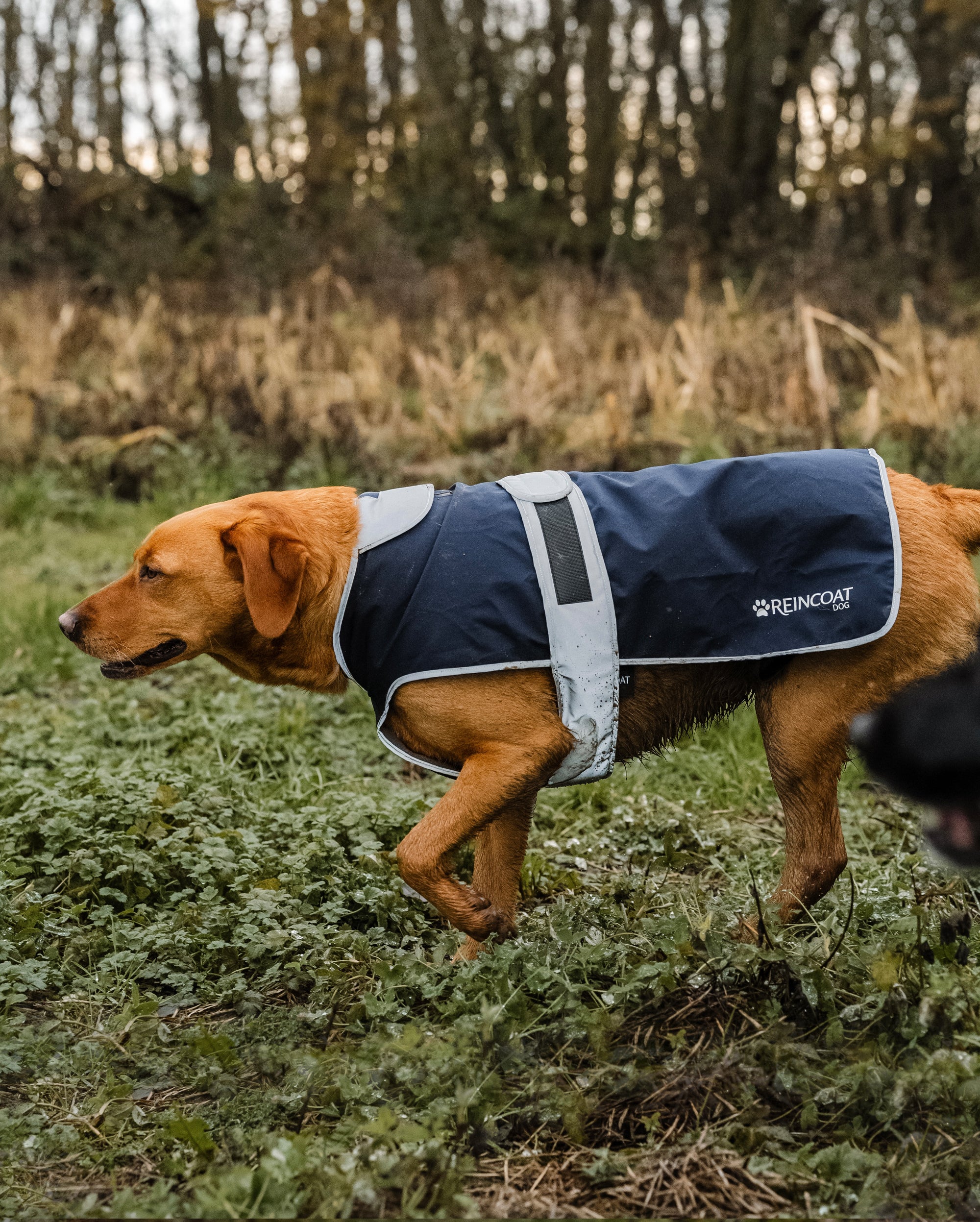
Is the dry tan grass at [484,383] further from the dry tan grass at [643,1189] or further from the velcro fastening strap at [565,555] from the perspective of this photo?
the dry tan grass at [643,1189]

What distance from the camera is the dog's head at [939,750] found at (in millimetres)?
2949

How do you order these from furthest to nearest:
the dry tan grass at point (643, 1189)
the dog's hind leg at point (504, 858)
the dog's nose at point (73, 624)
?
the dog's hind leg at point (504, 858) → the dog's nose at point (73, 624) → the dry tan grass at point (643, 1189)

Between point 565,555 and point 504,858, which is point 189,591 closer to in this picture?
point 565,555

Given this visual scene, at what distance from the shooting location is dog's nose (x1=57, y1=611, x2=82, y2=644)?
141 inches

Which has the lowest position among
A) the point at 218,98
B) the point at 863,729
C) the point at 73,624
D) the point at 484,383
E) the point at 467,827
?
the point at 467,827

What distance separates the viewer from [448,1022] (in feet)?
10.3

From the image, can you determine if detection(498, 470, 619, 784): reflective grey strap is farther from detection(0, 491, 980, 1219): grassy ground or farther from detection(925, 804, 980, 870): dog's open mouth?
detection(925, 804, 980, 870): dog's open mouth

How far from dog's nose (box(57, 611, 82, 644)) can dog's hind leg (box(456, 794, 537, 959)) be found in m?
1.40

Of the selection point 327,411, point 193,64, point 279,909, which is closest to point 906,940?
point 279,909

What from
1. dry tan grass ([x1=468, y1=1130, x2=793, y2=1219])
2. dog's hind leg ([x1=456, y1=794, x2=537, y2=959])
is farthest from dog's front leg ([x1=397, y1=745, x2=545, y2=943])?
dry tan grass ([x1=468, y1=1130, x2=793, y2=1219])

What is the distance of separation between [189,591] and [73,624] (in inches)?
14.6

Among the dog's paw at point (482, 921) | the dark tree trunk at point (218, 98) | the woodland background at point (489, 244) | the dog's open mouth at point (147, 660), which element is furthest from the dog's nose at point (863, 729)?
Answer: the dark tree trunk at point (218, 98)

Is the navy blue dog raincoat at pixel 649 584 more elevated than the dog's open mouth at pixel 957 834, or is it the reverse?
the navy blue dog raincoat at pixel 649 584

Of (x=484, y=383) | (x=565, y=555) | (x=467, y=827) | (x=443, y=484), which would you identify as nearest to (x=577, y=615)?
(x=565, y=555)
